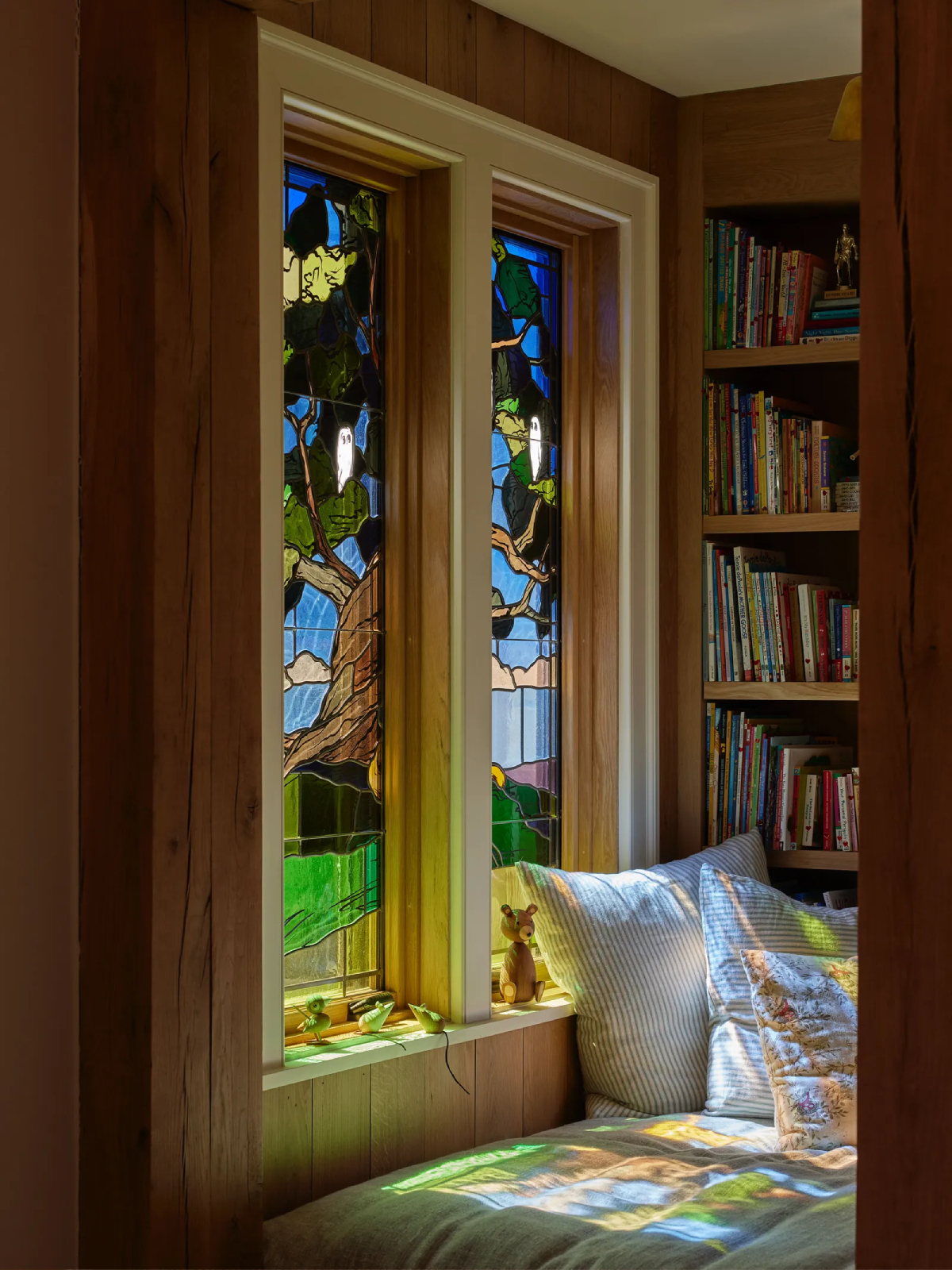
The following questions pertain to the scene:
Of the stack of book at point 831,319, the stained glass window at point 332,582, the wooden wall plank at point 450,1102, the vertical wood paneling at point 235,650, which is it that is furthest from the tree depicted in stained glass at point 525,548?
the vertical wood paneling at point 235,650

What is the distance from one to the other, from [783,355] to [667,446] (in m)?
0.36

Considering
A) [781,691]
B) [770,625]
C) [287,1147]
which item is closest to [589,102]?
[770,625]

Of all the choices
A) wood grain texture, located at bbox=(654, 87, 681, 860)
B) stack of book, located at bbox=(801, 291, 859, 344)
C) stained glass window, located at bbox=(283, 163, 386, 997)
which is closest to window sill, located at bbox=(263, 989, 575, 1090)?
stained glass window, located at bbox=(283, 163, 386, 997)

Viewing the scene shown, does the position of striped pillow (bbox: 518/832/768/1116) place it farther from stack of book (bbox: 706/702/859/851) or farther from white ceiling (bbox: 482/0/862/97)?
white ceiling (bbox: 482/0/862/97)

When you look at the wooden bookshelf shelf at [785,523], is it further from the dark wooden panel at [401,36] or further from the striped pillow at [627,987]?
the dark wooden panel at [401,36]

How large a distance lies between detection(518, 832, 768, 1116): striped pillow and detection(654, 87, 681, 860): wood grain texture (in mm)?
444

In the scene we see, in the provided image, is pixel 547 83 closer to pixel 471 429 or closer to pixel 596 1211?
pixel 471 429

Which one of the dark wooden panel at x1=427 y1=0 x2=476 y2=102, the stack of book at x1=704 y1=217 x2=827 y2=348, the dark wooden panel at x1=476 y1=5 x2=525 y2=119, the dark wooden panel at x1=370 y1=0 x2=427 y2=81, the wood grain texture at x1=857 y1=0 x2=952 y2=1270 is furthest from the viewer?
the stack of book at x1=704 y1=217 x2=827 y2=348

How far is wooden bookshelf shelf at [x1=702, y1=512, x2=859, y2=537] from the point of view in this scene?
10.7 ft

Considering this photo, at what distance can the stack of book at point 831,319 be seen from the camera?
332 centimetres

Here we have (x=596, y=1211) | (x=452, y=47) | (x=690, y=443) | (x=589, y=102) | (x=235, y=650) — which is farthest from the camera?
(x=690, y=443)

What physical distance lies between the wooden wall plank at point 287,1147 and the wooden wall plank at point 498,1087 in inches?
17.9

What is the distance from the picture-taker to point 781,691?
10.9ft
